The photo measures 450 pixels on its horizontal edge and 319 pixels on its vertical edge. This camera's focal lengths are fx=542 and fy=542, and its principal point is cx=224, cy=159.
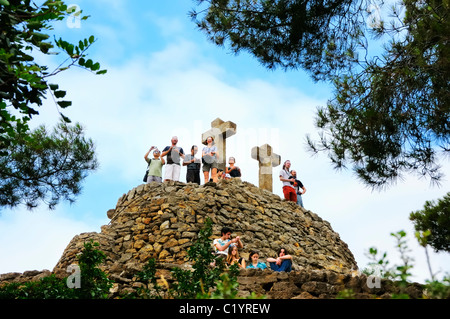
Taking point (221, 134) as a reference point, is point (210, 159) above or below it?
below

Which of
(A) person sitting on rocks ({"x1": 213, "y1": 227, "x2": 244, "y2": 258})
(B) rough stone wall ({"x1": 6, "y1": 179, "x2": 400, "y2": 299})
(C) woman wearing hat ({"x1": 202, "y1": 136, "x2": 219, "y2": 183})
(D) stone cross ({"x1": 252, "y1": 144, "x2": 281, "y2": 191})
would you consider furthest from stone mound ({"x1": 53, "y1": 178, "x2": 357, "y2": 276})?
(D) stone cross ({"x1": 252, "y1": 144, "x2": 281, "y2": 191})

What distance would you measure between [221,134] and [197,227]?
15.2 feet

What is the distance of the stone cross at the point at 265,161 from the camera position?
17234mm

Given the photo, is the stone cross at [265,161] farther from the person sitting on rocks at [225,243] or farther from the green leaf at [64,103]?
the green leaf at [64,103]

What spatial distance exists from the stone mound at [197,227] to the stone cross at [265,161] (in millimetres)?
1251

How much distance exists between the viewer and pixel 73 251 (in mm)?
12938

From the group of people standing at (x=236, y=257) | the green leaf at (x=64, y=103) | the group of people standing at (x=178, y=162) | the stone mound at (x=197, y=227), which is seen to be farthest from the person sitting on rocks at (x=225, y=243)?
the green leaf at (x=64, y=103)

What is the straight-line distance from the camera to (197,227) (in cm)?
1272

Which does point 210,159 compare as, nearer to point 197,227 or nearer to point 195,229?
point 197,227

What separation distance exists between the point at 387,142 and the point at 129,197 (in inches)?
308

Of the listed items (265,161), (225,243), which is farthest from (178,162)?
(225,243)
